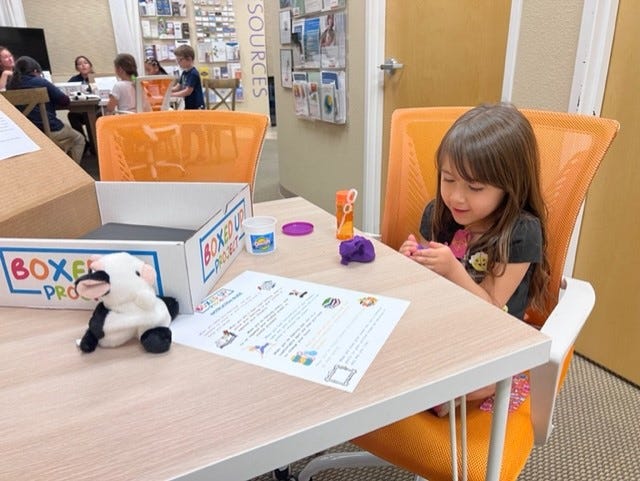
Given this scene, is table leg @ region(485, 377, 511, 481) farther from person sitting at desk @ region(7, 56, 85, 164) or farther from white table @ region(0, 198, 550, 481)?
person sitting at desk @ region(7, 56, 85, 164)

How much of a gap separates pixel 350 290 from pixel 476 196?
38 centimetres

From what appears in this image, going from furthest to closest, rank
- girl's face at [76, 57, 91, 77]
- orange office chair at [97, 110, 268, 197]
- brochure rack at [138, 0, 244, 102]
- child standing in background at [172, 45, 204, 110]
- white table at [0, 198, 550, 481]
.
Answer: brochure rack at [138, 0, 244, 102], girl's face at [76, 57, 91, 77], child standing in background at [172, 45, 204, 110], orange office chair at [97, 110, 268, 197], white table at [0, 198, 550, 481]

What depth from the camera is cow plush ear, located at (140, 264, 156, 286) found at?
60 centimetres

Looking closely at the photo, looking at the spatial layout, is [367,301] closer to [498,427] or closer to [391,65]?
[498,427]

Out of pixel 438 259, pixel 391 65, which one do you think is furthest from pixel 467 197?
pixel 391 65

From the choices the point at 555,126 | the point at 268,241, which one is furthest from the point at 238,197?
the point at 555,126

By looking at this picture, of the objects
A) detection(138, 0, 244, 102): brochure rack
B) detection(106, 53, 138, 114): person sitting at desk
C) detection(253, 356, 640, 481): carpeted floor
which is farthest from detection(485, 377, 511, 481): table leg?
detection(138, 0, 244, 102): brochure rack

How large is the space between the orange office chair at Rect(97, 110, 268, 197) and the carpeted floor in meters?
0.86

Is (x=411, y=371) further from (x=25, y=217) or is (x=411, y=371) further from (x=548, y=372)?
(x=25, y=217)

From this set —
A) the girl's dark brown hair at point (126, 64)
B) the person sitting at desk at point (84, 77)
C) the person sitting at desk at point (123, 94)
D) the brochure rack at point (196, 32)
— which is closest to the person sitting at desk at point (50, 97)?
the person sitting at desk at point (123, 94)

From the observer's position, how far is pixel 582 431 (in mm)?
1470

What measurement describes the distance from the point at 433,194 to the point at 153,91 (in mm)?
3503

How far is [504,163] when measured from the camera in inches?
36.0

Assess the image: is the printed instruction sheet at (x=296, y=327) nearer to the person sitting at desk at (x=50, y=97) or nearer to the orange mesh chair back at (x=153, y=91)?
the orange mesh chair back at (x=153, y=91)
